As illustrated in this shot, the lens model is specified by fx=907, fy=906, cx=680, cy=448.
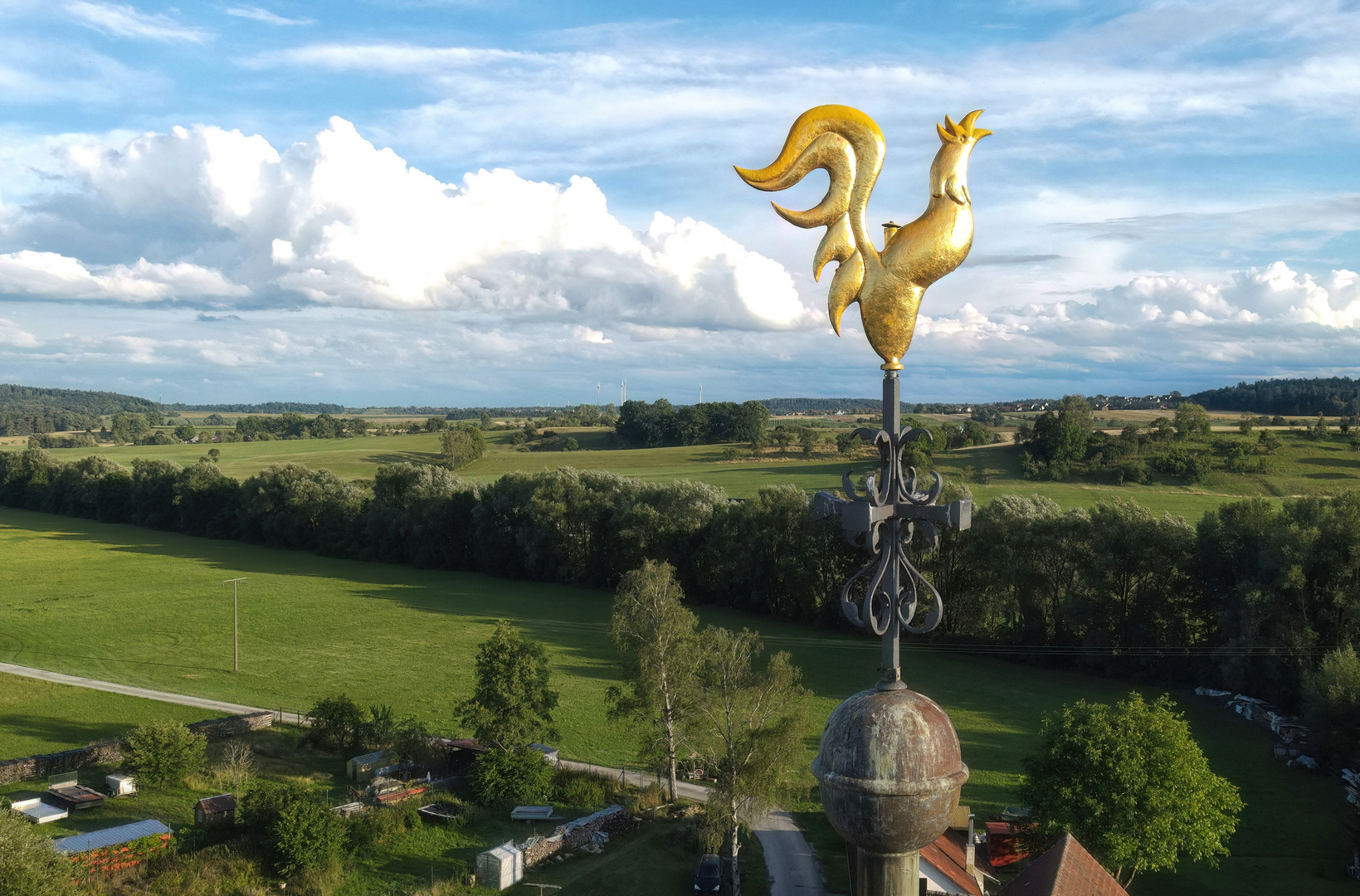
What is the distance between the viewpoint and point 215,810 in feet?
94.6

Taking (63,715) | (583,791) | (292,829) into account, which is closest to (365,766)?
(292,829)

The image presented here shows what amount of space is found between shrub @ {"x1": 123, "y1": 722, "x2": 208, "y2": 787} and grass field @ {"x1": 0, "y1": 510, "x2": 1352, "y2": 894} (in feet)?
26.0

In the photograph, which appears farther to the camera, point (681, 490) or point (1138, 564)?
point (681, 490)

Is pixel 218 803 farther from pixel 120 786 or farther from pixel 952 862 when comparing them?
pixel 952 862

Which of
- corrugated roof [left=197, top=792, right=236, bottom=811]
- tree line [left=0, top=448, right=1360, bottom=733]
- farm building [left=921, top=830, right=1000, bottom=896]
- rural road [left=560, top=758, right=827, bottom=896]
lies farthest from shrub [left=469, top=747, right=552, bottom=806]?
tree line [left=0, top=448, right=1360, bottom=733]

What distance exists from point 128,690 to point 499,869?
28.4 metres

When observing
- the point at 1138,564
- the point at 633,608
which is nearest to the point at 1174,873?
the point at 633,608

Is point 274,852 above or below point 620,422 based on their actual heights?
below

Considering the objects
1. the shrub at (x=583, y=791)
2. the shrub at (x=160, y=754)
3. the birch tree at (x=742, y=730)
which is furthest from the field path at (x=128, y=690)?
the birch tree at (x=742, y=730)

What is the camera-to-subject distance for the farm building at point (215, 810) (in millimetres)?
28656

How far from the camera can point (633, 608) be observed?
1283 inches

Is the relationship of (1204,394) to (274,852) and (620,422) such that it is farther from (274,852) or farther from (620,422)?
(274,852)

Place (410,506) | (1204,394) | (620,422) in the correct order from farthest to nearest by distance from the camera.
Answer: (620,422) → (1204,394) → (410,506)

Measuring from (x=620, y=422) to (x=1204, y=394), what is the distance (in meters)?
76.7
